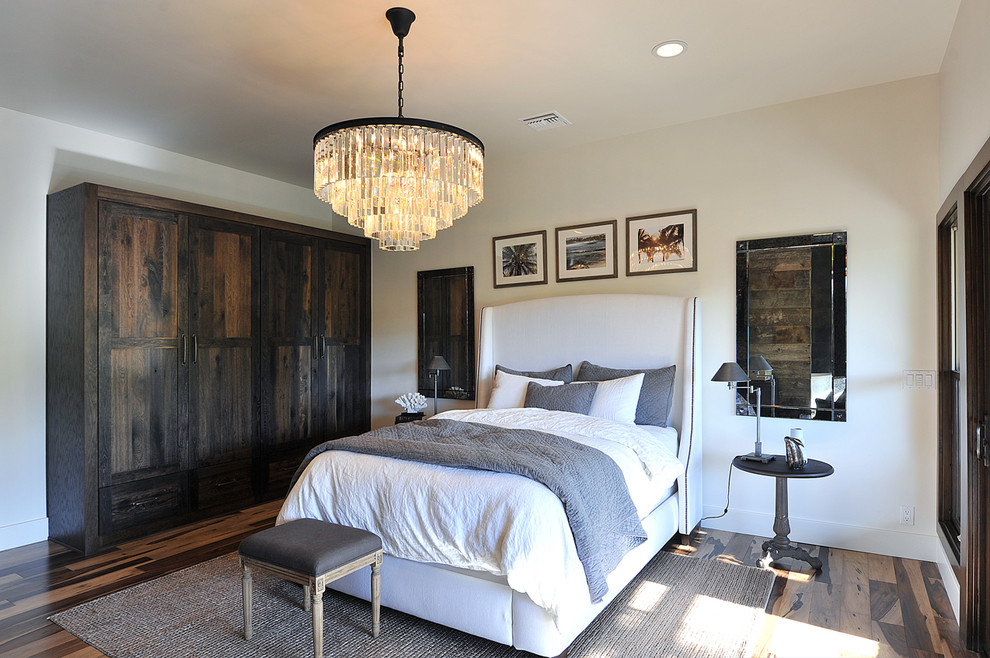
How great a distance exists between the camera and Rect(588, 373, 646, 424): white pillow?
Answer: 148 inches

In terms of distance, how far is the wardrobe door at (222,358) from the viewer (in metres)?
4.30

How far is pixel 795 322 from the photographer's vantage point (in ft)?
12.2

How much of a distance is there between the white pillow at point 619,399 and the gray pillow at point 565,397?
47 millimetres

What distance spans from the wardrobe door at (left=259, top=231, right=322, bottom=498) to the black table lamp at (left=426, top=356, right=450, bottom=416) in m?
1.05

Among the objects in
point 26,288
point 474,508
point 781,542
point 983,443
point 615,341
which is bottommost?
point 781,542

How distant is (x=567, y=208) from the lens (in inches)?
185

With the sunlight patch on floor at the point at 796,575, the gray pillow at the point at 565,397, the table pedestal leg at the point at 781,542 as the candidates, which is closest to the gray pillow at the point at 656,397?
the gray pillow at the point at 565,397

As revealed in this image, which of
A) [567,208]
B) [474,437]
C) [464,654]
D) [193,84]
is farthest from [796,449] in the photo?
[193,84]

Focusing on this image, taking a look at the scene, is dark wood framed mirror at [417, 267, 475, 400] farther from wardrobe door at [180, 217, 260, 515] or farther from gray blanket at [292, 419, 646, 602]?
gray blanket at [292, 419, 646, 602]

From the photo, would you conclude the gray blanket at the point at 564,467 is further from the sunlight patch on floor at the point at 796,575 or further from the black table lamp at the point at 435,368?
the black table lamp at the point at 435,368

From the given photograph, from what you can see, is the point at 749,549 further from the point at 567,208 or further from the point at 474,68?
the point at 474,68

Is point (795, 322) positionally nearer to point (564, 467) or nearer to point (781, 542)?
point (781, 542)

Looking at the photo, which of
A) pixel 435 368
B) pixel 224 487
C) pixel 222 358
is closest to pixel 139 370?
pixel 222 358

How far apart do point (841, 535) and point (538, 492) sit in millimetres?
2398
